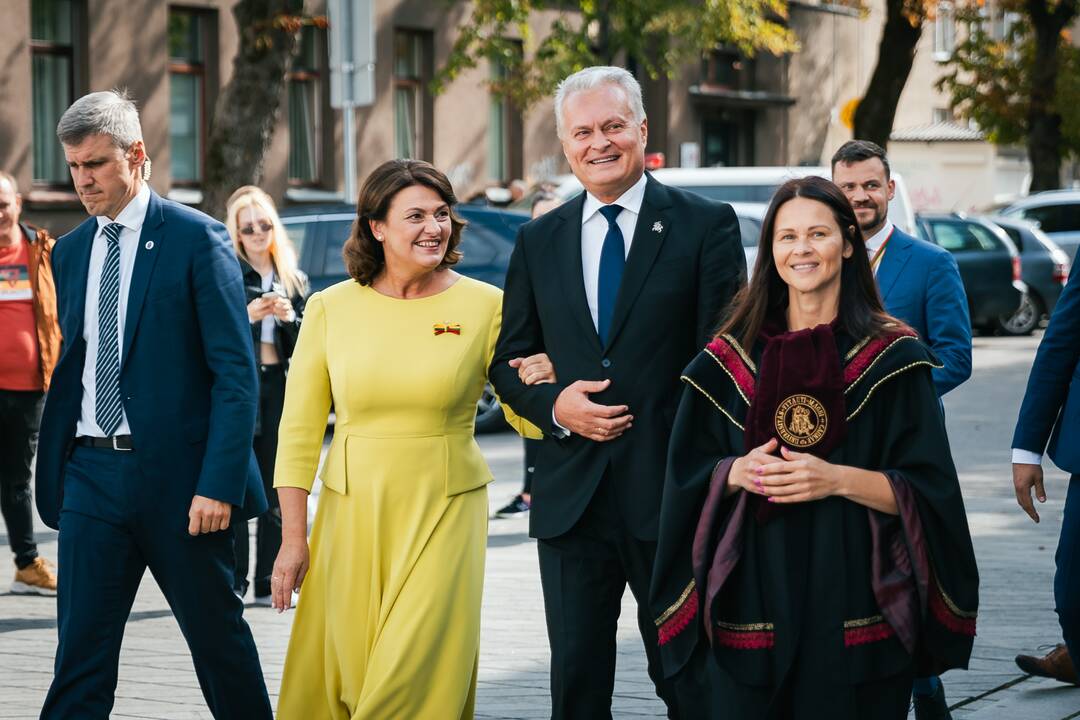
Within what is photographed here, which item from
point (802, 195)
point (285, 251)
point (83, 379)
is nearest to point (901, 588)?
point (802, 195)

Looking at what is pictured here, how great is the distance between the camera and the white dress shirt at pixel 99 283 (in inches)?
208

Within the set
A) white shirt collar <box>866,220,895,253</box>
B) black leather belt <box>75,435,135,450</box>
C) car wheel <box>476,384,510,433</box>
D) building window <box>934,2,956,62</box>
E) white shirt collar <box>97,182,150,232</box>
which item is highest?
building window <box>934,2,956,62</box>

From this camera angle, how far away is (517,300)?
16.9 ft

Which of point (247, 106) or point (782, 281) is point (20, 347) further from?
point (247, 106)

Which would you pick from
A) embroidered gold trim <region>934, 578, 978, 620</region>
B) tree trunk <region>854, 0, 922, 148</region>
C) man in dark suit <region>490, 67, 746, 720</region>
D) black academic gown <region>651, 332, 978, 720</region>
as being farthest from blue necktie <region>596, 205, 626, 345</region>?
tree trunk <region>854, 0, 922, 148</region>

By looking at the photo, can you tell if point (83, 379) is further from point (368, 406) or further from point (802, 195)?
point (802, 195)

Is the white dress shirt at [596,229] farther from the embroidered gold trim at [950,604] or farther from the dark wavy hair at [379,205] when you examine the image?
the embroidered gold trim at [950,604]

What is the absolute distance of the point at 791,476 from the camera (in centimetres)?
407

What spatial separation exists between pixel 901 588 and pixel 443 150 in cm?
2475

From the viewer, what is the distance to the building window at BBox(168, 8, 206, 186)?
24172mm

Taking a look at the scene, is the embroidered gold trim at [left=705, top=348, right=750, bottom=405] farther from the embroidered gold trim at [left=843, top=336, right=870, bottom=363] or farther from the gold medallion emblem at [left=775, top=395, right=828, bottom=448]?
the embroidered gold trim at [left=843, top=336, right=870, bottom=363]

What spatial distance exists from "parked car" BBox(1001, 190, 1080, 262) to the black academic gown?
26797 millimetres

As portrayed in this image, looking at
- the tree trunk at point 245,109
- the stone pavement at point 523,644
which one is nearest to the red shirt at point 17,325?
the stone pavement at point 523,644

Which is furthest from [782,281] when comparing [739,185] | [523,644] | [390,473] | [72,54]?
[72,54]
